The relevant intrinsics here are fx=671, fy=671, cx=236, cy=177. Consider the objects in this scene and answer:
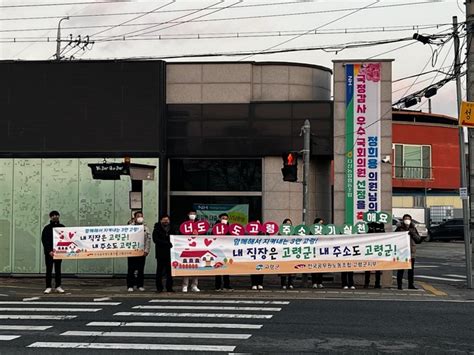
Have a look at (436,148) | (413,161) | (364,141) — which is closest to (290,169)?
(364,141)

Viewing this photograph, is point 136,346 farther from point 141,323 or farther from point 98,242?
point 98,242

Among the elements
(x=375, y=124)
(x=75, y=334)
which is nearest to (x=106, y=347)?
(x=75, y=334)

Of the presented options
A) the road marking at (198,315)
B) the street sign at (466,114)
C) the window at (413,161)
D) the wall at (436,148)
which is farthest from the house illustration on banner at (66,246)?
the window at (413,161)

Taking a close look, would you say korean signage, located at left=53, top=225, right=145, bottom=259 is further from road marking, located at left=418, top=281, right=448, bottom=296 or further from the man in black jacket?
road marking, located at left=418, top=281, right=448, bottom=296

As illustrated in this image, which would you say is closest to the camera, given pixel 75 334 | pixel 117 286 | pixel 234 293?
pixel 75 334

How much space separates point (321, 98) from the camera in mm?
20000

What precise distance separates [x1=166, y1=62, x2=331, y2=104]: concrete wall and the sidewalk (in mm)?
5201

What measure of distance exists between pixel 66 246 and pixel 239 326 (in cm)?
714

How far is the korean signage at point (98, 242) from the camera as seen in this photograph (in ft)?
54.4

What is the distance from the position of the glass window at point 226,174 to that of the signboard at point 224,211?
0.50 metres

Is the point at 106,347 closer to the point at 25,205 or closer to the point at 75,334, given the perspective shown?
the point at 75,334

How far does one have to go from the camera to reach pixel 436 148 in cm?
5119

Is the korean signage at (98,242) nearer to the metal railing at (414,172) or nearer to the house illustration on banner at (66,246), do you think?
the house illustration on banner at (66,246)

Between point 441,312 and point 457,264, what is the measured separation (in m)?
13.9
